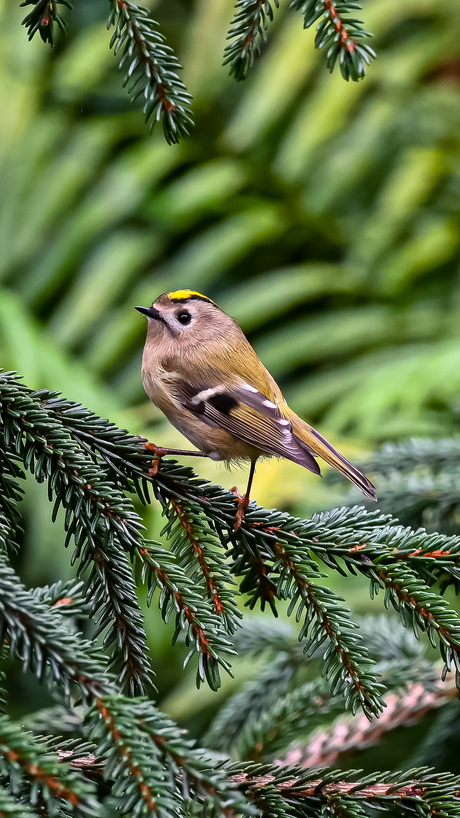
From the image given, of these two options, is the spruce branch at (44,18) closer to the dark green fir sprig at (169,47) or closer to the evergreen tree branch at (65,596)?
the dark green fir sprig at (169,47)

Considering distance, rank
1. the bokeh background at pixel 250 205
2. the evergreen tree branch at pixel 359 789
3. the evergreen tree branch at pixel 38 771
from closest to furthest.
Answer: the evergreen tree branch at pixel 38 771 → the evergreen tree branch at pixel 359 789 → the bokeh background at pixel 250 205

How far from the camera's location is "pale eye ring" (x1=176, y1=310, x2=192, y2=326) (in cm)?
106

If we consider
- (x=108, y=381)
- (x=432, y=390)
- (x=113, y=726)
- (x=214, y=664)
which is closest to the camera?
(x=113, y=726)

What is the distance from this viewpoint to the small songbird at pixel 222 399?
0.91m

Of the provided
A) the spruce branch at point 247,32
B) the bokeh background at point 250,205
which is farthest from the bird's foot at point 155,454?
the bokeh background at point 250,205

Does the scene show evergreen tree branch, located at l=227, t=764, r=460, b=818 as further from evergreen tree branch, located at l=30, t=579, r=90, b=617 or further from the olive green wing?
the olive green wing

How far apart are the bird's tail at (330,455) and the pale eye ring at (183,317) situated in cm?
21

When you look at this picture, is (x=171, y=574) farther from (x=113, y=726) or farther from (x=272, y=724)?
(x=272, y=724)

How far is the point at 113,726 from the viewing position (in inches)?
17.8

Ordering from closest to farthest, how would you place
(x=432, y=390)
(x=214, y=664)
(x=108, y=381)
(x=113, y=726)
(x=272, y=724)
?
1. (x=113, y=726)
2. (x=214, y=664)
3. (x=272, y=724)
4. (x=432, y=390)
5. (x=108, y=381)

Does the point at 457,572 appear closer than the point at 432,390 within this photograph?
Yes

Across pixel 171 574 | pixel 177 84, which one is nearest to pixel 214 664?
pixel 171 574

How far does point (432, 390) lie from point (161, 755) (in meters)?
1.45

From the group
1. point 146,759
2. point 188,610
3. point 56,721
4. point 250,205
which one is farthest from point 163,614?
point 250,205
